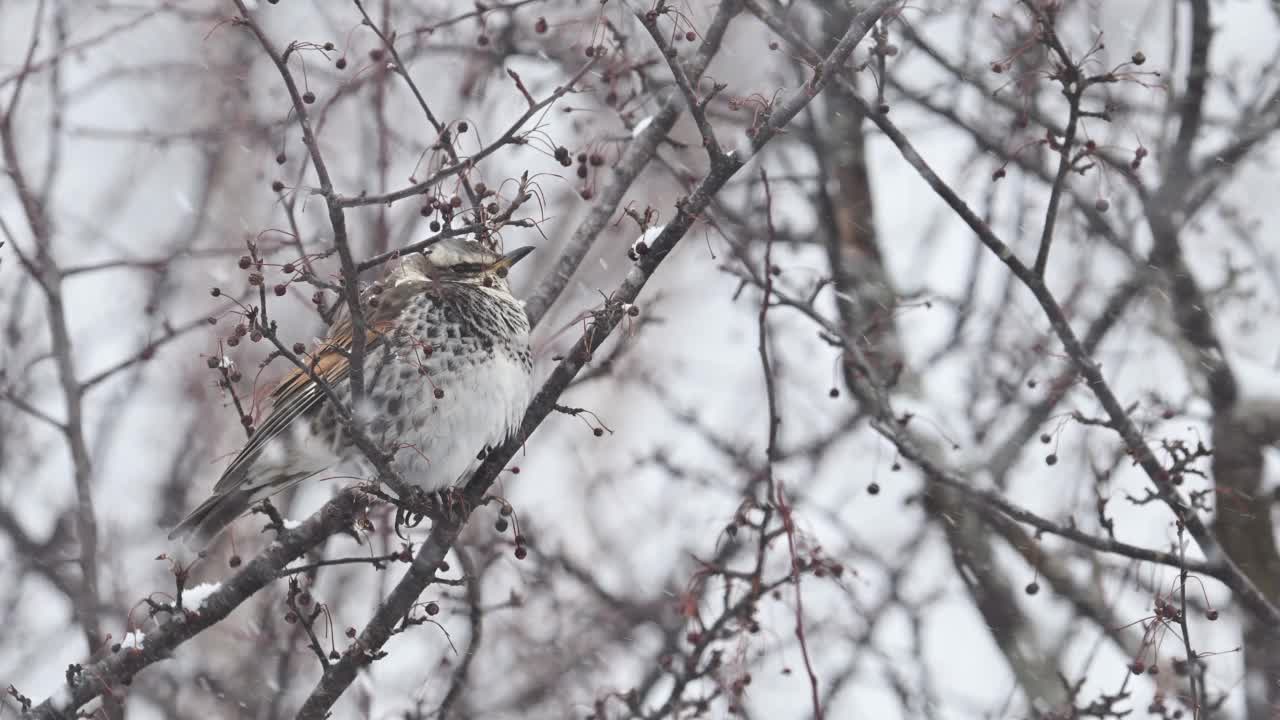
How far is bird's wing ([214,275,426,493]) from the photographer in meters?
5.44

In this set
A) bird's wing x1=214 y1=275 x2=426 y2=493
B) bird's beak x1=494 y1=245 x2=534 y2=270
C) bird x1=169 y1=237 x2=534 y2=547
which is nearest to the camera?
bird x1=169 y1=237 x2=534 y2=547

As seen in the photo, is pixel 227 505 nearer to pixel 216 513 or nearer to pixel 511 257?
pixel 216 513

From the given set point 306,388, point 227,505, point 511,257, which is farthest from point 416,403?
point 227,505

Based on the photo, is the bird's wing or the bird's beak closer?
the bird's wing

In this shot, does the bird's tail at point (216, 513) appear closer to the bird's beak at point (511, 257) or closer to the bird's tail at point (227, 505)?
the bird's tail at point (227, 505)

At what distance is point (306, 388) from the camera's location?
5.66 metres

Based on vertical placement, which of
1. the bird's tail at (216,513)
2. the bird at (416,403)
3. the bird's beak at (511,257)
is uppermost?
the bird's beak at (511,257)

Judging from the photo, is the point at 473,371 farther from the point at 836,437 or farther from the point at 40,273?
the point at 836,437

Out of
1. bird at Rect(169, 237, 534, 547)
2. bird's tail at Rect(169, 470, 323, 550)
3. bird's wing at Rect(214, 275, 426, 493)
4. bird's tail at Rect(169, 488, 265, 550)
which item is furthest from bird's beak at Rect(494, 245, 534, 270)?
bird's tail at Rect(169, 488, 265, 550)

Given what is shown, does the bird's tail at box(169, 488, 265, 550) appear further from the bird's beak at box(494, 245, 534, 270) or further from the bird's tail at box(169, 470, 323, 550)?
the bird's beak at box(494, 245, 534, 270)

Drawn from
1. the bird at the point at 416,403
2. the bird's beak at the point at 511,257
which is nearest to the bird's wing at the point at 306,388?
the bird at the point at 416,403

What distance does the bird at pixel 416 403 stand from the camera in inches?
209

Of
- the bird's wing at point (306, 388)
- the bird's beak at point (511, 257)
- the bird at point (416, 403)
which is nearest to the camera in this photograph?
the bird at point (416, 403)

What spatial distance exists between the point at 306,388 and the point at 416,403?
0.66 metres
